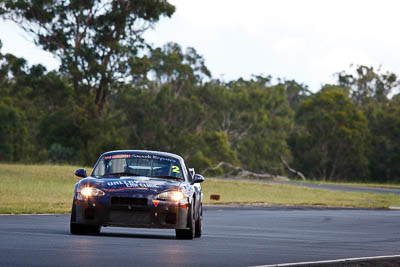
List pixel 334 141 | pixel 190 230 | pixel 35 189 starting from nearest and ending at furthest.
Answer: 1. pixel 190 230
2. pixel 35 189
3. pixel 334 141

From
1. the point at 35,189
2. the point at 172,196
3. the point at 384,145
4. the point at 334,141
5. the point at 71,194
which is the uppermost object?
the point at 334,141

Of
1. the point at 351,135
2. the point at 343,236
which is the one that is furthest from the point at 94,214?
the point at 351,135

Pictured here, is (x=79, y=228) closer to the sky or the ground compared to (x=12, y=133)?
closer to the ground

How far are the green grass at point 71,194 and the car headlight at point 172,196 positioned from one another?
34.3 feet

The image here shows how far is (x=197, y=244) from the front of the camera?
15023 mm

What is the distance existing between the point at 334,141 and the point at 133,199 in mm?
76491

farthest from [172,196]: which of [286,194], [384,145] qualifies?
[384,145]

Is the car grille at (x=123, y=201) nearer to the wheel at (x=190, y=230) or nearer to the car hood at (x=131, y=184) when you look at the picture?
the car hood at (x=131, y=184)

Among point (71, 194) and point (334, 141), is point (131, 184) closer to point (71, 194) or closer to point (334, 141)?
point (71, 194)

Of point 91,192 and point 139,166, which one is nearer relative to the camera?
point 91,192

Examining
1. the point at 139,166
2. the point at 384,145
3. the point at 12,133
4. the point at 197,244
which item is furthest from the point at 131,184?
the point at 384,145

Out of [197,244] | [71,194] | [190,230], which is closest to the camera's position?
[197,244]

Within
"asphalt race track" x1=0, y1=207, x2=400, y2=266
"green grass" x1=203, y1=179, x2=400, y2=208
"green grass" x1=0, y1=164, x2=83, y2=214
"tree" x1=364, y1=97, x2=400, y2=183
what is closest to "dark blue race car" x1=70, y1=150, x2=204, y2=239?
"asphalt race track" x1=0, y1=207, x2=400, y2=266

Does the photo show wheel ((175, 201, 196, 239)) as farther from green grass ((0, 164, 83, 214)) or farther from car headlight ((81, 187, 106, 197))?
green grass ((0, 164, 83, 214))
